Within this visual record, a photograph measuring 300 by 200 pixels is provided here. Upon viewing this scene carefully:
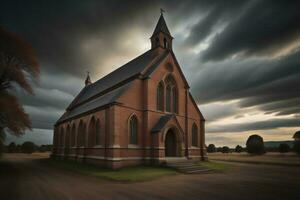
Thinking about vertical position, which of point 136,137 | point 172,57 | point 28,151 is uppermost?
point 172,57

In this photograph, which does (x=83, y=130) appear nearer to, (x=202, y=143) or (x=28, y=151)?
(x=202, y=143)

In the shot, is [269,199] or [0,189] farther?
[0,189]

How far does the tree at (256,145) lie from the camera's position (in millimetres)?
53781

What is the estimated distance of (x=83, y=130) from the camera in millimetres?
31859

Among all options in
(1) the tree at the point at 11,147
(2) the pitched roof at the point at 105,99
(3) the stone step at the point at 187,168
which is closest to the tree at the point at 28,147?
(1) the tree at the point at 11,147

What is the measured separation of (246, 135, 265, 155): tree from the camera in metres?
53.8

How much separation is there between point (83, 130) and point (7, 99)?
41.0 feet

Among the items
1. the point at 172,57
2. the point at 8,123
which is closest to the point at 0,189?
the point at 8,123

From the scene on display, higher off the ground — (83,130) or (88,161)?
(83,130)

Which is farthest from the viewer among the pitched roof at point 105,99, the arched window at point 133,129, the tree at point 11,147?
the tree at point 11,147

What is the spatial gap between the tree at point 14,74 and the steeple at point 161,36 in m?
15.9

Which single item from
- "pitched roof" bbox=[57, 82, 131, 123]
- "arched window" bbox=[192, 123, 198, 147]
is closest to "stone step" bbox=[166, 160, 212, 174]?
"arched window" bbox=[192, 123, 198, 147]

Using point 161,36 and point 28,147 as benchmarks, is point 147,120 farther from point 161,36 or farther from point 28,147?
point 28,147

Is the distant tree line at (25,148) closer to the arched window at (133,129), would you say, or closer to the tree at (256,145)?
the arched window at (133,129)
